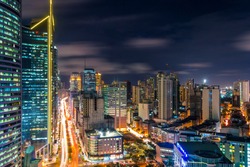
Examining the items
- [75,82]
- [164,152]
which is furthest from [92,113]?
[75,82]

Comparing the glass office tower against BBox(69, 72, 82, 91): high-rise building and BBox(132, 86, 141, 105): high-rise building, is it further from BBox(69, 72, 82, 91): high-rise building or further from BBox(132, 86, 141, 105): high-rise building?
BBox(69, 72, 82, 91): high-rise building

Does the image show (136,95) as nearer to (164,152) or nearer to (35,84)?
(35,84)

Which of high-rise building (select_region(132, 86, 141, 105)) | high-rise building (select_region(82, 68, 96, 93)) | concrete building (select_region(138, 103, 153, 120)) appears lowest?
concrete building (select_region(138, 103, 153, 120))

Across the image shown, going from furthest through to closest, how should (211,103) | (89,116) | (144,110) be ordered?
(144,110), (211,103), (89,116)

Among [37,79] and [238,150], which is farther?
[37,79]

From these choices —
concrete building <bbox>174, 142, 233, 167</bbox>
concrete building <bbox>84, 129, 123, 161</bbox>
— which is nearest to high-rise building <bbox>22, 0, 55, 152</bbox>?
concrete building <bbox>84, 129, 123, 161</bbox>

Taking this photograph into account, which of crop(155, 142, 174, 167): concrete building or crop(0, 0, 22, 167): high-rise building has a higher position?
crop(0, 0, 22, 167): high-rise building

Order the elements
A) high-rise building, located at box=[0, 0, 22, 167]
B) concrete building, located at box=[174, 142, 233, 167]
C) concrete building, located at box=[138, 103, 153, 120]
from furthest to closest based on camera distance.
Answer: concrete building, located at box=[138, 103, 153, 120]
concrete building, located at box=[174, 142, 233, 167]
high-rise building, located at box=[0, 0, 22, 167]
